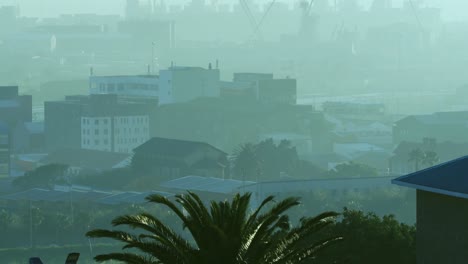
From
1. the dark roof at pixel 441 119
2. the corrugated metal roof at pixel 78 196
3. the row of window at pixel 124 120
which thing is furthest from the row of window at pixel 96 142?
the corrugated metal roof at pixel 78 196

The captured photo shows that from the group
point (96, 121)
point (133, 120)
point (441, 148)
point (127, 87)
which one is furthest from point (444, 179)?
point (127, 87)

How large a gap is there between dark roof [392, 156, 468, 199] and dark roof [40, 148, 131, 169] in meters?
42.5

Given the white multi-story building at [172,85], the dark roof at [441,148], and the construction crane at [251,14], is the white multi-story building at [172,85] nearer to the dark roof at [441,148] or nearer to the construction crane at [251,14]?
the dark roof at [441,148]

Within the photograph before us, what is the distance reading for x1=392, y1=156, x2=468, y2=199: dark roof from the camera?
30.1 ft

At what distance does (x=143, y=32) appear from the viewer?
125 m

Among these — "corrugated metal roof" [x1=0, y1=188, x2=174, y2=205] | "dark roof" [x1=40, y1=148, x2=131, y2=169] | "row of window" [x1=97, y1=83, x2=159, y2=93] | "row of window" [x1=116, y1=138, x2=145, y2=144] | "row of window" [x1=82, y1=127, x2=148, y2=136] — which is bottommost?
"corrugated metal roof" [x1=0, y1=188, x2=174, y2=205]

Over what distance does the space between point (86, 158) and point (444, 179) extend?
46.0 metres

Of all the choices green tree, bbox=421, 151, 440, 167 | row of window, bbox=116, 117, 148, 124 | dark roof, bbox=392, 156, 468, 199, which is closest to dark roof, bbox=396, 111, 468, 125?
row of window, bbox=116, 117, 148, 124

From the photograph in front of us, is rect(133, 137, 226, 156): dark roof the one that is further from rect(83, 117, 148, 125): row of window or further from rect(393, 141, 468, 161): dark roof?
rect(83, 117, 148, 125): row of window

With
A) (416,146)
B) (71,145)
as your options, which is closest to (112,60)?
(71,145)

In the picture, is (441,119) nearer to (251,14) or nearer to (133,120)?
(133,120)

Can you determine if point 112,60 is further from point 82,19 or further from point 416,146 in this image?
point 416,146

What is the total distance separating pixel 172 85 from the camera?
225ft

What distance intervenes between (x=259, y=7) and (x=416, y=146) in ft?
339
